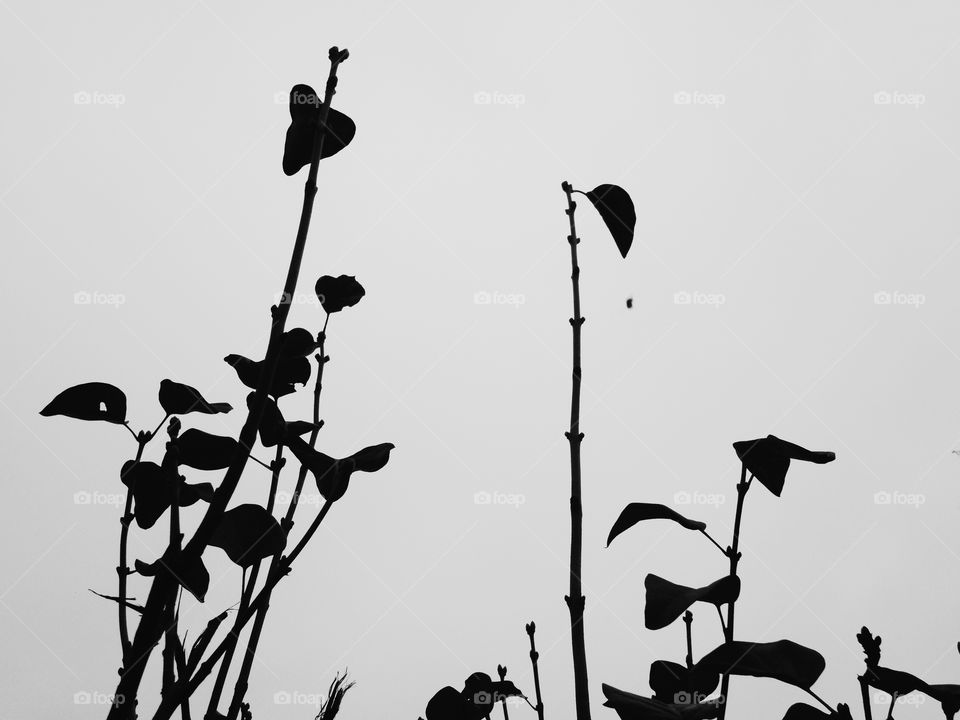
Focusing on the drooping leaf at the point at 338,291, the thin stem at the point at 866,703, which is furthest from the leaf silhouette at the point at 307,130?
the thin stem at the point at 866,703

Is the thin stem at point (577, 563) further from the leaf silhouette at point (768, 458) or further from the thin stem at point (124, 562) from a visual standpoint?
the thin stem at point (124, 562)

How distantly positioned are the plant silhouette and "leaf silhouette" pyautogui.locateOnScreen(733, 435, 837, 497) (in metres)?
0.53

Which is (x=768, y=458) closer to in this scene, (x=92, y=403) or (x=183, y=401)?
(x=183, y=401)

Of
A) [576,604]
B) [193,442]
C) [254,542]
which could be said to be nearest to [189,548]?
[254,542]

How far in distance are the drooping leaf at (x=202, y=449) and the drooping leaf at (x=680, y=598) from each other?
56 cm

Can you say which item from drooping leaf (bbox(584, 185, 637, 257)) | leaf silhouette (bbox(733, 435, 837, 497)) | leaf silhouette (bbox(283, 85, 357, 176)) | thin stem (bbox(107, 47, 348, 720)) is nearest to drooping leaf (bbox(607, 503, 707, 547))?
leaf silhouette (bbox(733, 435, 837, 497))

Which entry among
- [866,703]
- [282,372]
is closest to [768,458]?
[866,703]

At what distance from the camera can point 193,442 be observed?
88cm

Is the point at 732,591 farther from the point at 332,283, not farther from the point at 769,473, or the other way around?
the point at 332,283

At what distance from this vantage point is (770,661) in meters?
0.73

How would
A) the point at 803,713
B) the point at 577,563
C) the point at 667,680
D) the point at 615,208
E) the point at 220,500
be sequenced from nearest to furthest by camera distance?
the point at 220,500 → the point at 577,563 → the point at 803,713 → the point at 615,208 → the point at 667,680

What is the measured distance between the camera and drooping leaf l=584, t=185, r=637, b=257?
92 centimetres

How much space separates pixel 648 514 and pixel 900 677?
1.08ft

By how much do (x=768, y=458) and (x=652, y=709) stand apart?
342mm
